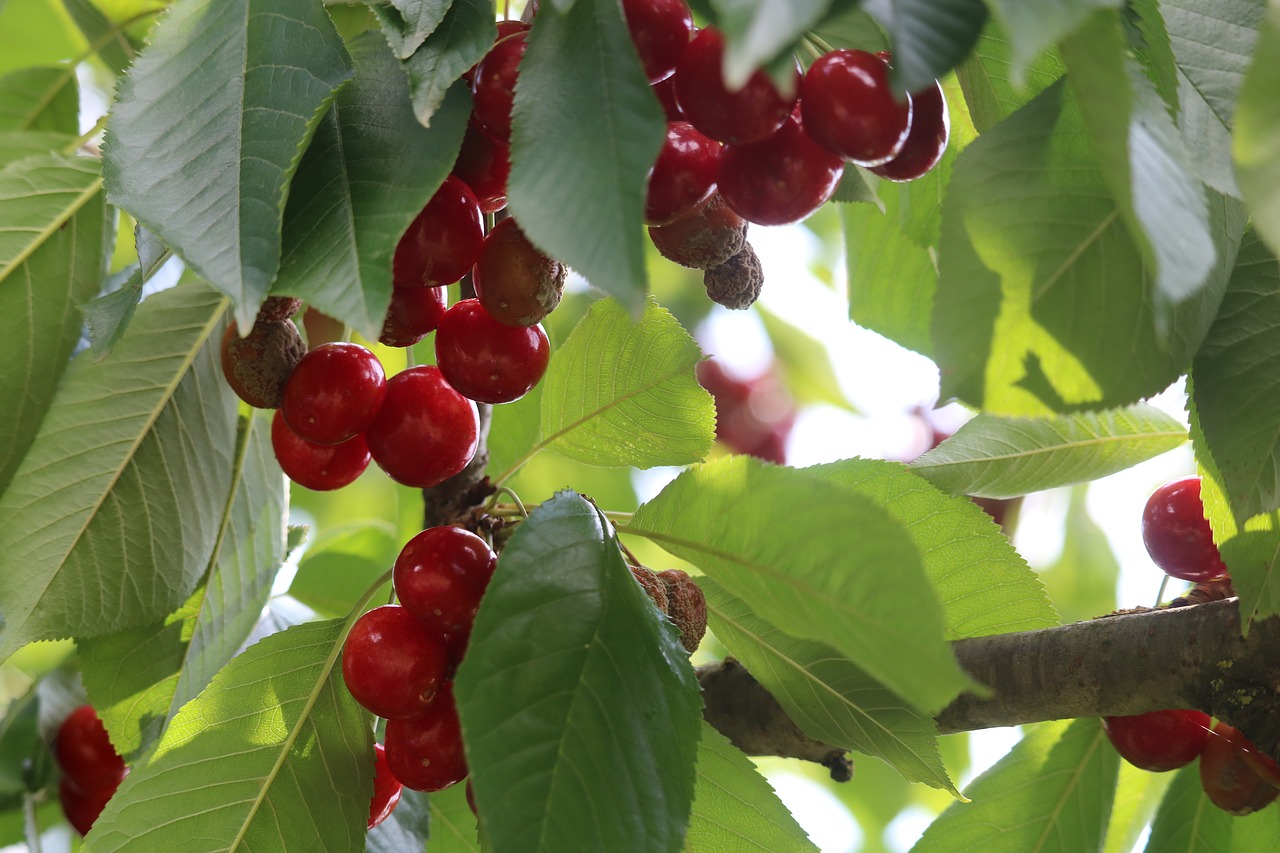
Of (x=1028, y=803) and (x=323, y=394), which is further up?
(x=323, y=394)

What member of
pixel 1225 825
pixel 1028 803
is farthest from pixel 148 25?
pixel 1225 825

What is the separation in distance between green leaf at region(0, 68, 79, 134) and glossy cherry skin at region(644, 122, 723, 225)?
1.11 metres

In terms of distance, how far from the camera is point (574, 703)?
2.41 ft

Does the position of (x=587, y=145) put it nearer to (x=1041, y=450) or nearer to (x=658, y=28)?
(x=658, y=28)

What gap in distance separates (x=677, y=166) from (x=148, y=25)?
1098mm

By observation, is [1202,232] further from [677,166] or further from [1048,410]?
[677,166]

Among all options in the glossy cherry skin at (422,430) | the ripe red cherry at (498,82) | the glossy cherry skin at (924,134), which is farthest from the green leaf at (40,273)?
the glossy cherry skin at (924,134)

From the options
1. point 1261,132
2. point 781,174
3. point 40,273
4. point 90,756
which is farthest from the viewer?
point 90,756

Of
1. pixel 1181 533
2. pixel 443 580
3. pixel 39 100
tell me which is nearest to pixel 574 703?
pixel 443 580

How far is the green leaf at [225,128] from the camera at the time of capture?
0.68 m

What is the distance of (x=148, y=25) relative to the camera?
1.55m

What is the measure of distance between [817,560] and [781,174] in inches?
10.6

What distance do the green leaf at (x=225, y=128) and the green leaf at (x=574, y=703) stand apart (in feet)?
0.83

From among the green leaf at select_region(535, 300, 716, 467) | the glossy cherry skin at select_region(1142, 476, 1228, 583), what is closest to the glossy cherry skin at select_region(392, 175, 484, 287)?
the green leaf at select_region(535, 300, 716, 467)
